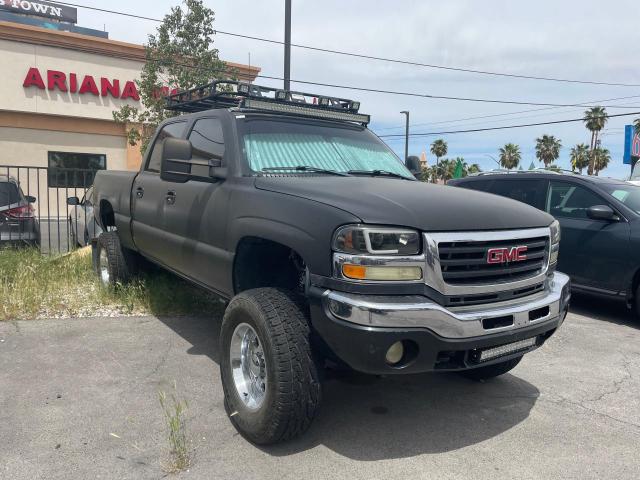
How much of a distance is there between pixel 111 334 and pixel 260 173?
94.1 inches

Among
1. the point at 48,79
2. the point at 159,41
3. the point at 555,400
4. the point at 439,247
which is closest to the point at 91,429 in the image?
the point at 439,247

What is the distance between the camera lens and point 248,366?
3330 millimetres

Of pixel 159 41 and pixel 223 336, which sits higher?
pixel 159 41

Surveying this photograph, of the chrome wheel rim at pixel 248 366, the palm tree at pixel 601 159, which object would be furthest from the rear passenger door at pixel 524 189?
the palm tree at pixel 601 159

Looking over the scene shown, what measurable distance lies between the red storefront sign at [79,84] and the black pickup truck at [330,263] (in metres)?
18.2

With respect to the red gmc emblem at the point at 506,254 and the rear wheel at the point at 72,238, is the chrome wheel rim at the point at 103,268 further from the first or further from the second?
the red gmc emblem at the point at 506,254

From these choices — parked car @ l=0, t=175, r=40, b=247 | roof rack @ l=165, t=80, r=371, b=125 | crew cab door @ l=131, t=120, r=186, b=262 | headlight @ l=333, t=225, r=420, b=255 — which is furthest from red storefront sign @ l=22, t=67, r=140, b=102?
headlight @ l=333, t=225, r=420, b=255

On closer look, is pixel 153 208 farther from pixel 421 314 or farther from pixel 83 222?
pixel 83 222

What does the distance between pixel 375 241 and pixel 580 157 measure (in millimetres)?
56505

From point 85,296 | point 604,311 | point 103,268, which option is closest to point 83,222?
point 103,268

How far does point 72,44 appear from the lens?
2039cm

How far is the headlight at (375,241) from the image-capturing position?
2693 mm

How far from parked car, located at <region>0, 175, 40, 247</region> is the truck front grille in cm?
717

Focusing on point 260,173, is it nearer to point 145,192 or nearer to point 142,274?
point 145,192
